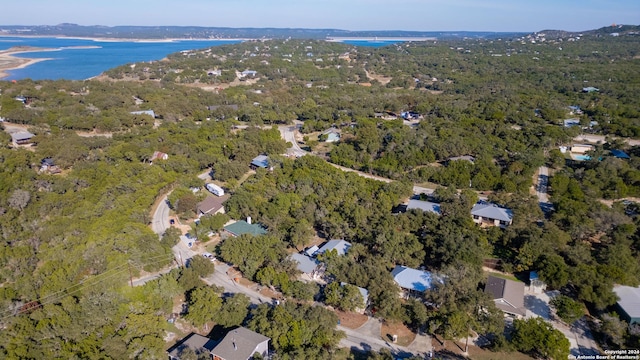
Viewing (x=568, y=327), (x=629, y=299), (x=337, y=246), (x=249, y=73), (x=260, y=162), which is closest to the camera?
(x=568, y=327)

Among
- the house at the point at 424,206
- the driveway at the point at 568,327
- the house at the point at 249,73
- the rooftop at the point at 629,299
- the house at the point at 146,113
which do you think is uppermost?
the house at the point at 249,73

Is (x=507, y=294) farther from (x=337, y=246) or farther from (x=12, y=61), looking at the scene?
(x=12, y=61)

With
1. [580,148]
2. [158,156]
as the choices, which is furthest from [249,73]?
[580,148]

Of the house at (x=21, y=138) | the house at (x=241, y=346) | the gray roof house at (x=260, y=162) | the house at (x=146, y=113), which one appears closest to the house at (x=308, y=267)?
the house at (x=241, y=346)

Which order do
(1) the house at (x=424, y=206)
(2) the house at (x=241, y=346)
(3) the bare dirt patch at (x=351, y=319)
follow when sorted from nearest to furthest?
(2) the house at (x=241, y=346)
(3) the bare dirt patch at (x=351, y=319)
(1) the house at (x=424, y=206)

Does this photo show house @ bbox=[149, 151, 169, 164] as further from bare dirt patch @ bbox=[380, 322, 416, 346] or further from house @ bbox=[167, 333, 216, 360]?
bare dirt patch @ bbox=[380, 322, 416, 346]

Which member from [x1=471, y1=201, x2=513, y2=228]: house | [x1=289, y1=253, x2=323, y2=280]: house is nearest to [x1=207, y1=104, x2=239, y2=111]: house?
[x1=289, y1=253, x2=323, y2=280]: house

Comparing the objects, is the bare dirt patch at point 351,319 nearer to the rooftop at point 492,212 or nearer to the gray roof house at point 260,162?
the rooftop at point 492,212

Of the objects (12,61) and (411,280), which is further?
(12,61)
